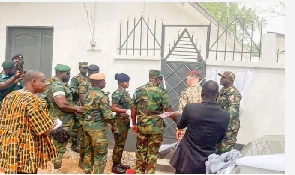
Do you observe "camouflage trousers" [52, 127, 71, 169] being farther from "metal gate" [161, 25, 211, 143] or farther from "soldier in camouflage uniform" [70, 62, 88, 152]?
"metal gate" [161, 25, 211, 143]

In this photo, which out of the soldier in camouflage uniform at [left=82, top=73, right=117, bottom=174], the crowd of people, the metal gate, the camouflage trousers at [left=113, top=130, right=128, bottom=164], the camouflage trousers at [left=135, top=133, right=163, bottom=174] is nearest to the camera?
the crowd of people

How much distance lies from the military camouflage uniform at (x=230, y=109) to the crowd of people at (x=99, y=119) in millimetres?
17

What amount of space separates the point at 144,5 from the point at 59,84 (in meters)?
5.39

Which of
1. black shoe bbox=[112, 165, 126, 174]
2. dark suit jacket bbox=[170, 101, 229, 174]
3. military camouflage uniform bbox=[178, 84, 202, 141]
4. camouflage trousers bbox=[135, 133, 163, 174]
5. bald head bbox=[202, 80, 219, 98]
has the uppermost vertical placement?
bald head bbox=[202, 80, 219, 98]

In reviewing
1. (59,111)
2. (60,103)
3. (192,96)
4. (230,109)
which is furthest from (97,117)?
(230,109)

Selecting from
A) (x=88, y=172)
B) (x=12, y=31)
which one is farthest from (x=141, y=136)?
(x=12, y=31)

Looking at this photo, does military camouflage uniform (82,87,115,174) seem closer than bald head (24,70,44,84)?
No

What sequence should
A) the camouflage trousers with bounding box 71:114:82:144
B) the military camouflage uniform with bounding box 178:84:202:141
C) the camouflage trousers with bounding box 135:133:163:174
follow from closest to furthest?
the camouflage trousers with bounding box 135:133:163:174, the military camouflage uniform with bounding box 178:84:202:141, the camouflage trousers with bounding box 71:114:82:144

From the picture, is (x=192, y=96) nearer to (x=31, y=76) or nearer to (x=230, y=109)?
(x=230, y=109)

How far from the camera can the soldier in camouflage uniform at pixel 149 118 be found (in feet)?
17.9

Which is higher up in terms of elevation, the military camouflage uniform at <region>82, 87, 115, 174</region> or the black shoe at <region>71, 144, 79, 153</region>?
the military camouflage uniform at <region>82, 87, 115, 174</region>

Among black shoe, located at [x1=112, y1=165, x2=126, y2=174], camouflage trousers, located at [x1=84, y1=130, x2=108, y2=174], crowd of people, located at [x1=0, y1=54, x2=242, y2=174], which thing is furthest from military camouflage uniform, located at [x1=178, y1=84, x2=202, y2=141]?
camouflage trousers, located at [x1=84, y1=130, x2=108, y2=174]

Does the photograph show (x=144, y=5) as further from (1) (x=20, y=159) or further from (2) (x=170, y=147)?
(1) (x=20, y=159)

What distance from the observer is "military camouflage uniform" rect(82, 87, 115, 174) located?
5355 mm
